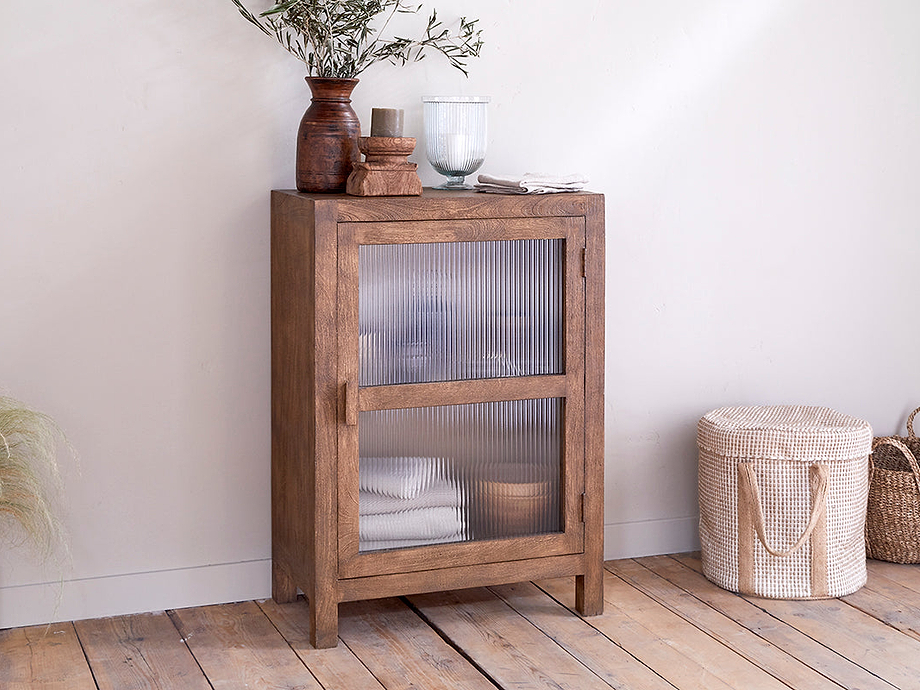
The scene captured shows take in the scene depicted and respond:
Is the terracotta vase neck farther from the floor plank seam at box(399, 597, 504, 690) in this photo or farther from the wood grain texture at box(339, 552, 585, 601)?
the floor plank seam at box(399, 597, 504, 690)

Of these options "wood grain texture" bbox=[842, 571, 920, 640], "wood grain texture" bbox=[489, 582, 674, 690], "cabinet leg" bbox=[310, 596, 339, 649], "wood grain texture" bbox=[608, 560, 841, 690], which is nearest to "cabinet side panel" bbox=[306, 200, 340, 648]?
"cabinet leg" bbox=[310, 596, 339, 649]

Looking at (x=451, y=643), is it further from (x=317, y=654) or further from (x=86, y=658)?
(x=86, y=658)

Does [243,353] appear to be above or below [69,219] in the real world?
below

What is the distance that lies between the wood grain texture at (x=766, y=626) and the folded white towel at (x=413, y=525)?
2.23 ft

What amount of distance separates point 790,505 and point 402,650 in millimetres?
979

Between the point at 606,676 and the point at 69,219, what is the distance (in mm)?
1499

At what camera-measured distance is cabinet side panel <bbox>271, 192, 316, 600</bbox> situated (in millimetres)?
2348

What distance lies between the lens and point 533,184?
2.43 m

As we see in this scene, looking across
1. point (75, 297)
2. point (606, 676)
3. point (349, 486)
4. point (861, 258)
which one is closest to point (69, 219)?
point (75, 297)

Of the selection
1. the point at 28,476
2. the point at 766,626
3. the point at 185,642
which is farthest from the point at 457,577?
the point at 28,476

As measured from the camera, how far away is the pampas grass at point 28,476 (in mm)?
2332

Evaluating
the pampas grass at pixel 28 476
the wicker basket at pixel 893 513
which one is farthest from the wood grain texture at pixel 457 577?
the wicker basket at pixel 893 513

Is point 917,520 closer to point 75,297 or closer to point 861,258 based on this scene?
point 861,258

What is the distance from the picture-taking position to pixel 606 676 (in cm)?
229
